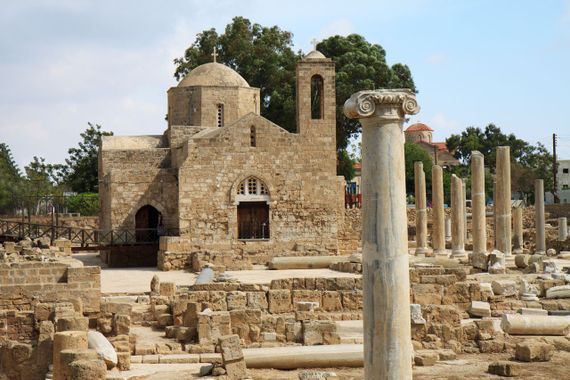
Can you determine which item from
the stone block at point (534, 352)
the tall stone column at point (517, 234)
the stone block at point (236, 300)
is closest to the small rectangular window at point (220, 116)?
the tall stone column at point (517, 234)

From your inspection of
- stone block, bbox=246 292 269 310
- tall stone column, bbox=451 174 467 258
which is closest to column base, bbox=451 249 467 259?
tall stone column, bbox=451 174 467 258

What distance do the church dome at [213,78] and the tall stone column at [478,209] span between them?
12719mm

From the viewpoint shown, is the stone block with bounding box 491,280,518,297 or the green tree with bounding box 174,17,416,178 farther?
the green tree with bounding box 174,17,416,178

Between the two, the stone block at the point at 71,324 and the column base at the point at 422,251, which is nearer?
the stone block at the point at 71,324

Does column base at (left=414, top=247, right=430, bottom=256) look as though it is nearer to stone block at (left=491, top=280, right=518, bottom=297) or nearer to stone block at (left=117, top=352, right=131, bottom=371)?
stone block at (left=491, top=280, right=518, bottom=297)

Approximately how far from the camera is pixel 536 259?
26922 millimetres

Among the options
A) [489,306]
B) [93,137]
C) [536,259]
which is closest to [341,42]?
[93,137]

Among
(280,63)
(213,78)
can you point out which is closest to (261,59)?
(280,63)

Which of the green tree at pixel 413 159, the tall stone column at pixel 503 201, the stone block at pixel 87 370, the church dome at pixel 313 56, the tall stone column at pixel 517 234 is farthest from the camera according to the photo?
the green tree at pixel 413 159

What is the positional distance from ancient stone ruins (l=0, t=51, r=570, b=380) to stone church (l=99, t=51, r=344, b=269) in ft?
0.17

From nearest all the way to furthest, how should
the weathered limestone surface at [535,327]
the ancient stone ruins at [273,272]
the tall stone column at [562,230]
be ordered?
1. the ancient stone ruins at [273,272]
2. the weathered limestone surface at [535,327]
3. the tall stone column at [562,230]

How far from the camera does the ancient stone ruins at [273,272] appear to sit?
8.00 metres

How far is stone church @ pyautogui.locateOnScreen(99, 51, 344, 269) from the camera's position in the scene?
31203mm

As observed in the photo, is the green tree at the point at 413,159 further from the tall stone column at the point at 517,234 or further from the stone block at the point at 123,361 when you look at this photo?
the stone block at the point at 123,361
